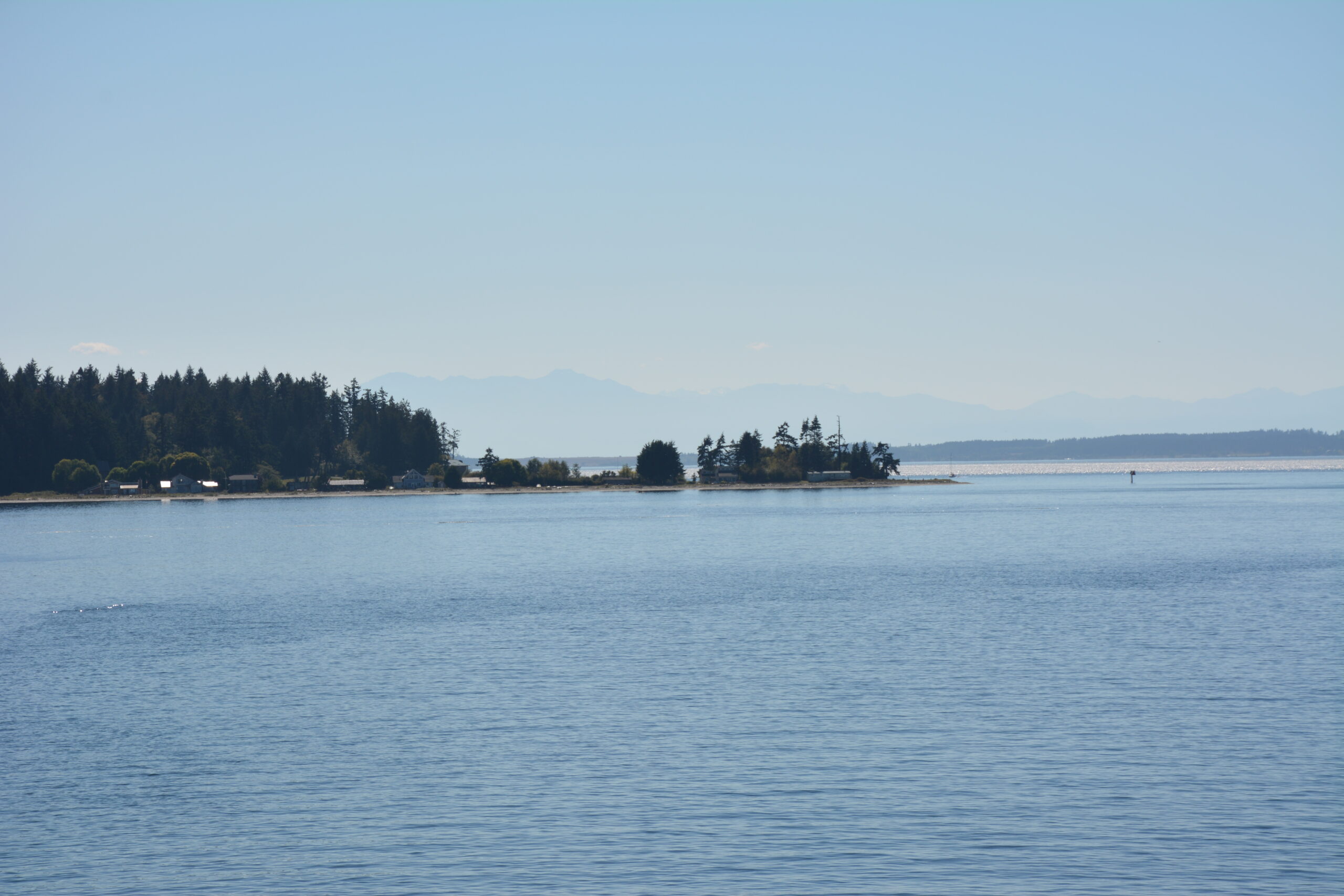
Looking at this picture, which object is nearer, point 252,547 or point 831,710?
point 831,710

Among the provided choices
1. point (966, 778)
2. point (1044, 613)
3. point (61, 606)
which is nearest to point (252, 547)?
point (61, 606)

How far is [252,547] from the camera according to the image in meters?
116

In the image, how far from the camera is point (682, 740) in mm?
30781

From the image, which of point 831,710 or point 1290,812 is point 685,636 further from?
point 1290,812

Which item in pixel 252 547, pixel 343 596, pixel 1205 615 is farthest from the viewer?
pixel 252 547

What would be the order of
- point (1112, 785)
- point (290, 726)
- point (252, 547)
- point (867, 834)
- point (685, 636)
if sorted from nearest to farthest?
point (867, 834) < point (1112, 785) < point (290, 726) < point (685, 636) < point (252, 547)

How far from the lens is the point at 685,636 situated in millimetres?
Answer: 50281

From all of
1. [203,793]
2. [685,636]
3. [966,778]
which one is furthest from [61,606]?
[966,778]

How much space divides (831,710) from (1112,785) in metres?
9.75

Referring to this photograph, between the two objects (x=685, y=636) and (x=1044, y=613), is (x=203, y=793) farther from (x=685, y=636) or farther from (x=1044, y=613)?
(x=1044, y=613)

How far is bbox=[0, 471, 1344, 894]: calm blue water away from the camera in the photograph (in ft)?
70.8

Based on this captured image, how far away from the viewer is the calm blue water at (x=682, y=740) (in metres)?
21.6

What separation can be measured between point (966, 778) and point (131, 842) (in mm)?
18340

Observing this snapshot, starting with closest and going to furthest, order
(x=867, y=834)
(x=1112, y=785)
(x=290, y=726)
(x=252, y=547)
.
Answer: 1. (x=867, y=834)
2. (x=1112, y=785)
3. (x=290, y=726)
4. (x=252, y=547)
